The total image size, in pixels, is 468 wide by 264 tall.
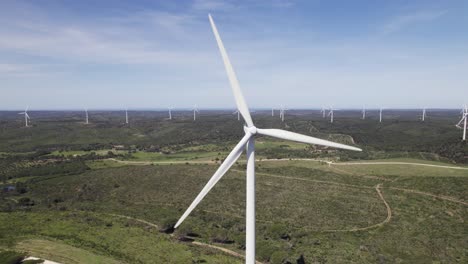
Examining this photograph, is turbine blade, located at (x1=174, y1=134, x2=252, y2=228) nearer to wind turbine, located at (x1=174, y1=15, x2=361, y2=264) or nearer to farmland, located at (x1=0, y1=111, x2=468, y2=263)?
wind turbine, located at (x1=174, y1=15, x2=361, y2=264)

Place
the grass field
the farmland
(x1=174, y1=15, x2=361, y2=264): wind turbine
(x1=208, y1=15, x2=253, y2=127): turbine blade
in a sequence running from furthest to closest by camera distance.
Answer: the grass field < the farmland < (x1=208, y1=15, x2=253, y2=127): turbine blade < (x1=174, y1=15, x2=361, y2=264): wind turbine

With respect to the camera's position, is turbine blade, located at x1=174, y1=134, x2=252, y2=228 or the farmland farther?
the farmland

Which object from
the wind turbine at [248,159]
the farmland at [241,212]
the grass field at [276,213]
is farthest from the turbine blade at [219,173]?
the grass field at [276,213]

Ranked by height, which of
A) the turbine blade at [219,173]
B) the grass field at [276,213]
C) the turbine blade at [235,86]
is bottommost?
the grass field at [276,213]

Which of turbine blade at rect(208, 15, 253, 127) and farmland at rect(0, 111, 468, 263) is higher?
turbine blade at rect(208, 15, 253, 127)

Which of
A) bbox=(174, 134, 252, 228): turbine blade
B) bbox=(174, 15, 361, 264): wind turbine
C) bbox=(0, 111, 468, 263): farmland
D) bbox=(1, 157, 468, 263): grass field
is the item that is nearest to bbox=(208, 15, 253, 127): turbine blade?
bbox=(174, 15, 361, 264): wind turbine

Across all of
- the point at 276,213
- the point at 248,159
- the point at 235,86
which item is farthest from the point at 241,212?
the point at 235,86

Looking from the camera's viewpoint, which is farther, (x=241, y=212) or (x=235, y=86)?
(x=241, y=212)

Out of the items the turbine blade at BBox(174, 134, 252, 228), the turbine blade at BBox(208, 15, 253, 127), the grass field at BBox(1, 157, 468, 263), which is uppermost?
the turbine blade at BBox(208, 15, 253, 127)

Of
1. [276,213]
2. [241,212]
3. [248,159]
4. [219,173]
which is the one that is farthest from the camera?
→ [241,212]

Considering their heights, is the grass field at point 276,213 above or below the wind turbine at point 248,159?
→ below

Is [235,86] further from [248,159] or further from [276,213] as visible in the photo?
[276,213]

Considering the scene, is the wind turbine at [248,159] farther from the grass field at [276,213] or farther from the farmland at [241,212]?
the grass field at [276,213]
